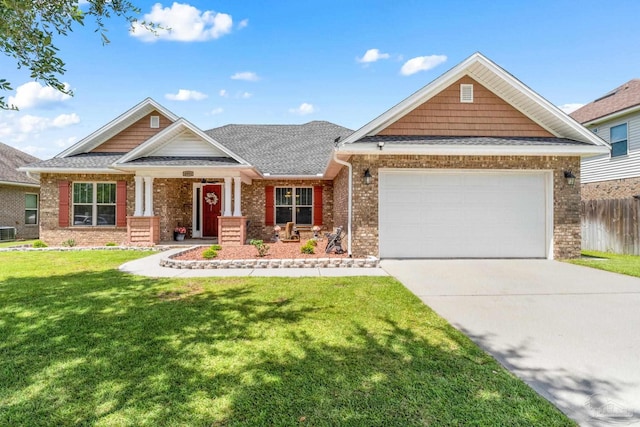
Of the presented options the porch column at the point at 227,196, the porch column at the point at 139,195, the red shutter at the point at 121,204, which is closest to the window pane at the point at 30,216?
the red shutter at the point at 121,204

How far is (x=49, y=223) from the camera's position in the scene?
43.5 feet

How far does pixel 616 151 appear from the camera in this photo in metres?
14.2

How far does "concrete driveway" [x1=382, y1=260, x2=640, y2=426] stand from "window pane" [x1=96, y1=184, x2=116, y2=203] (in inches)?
471

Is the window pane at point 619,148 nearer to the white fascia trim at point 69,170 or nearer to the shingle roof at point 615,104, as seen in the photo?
the shingle roof at point 615,104

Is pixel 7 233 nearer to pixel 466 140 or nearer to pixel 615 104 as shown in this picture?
pixel 466 140

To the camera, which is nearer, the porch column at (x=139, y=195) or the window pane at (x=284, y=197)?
the porch column at (x=139, y=195)

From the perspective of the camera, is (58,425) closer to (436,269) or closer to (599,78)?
(436,269)

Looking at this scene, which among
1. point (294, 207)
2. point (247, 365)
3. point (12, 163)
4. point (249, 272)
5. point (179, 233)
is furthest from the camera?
point (12, 163)

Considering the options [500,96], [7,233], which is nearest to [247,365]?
[500,96]

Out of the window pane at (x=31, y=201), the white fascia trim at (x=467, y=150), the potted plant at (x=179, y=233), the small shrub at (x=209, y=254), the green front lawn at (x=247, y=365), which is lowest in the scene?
the green front lawn at (x=247, y=365)

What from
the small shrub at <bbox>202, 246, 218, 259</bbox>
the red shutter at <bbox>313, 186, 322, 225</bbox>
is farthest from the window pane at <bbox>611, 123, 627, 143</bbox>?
the small shrub at <bbox>202, 246, 218, 259</bbox>

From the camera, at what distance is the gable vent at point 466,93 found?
30.9 feet

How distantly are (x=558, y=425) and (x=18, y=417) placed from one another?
3853mm

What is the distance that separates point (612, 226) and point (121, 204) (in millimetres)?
18982
